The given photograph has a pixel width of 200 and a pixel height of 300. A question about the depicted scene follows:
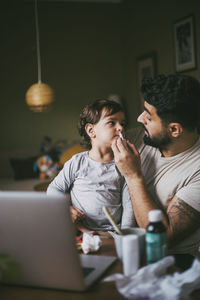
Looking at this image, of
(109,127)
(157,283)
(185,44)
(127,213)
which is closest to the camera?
(157,283)

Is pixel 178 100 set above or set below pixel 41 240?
above

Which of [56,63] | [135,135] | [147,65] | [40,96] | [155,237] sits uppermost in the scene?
[56,63]

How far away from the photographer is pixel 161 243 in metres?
1.01

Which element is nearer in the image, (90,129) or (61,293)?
(61,293)

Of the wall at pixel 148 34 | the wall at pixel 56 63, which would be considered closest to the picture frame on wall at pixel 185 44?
the wall at pixel 148 34

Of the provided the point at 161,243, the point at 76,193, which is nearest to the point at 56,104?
the point at 76,193

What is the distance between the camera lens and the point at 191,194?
1.44 m

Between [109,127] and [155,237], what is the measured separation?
3.13ft

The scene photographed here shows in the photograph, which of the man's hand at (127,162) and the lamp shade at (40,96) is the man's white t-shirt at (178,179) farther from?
the lamp shade at (40,96)

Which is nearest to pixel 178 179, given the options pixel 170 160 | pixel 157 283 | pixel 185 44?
pixel 170 160

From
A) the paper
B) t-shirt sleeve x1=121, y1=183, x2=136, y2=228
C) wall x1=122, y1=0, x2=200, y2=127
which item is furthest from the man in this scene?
wall x1=122, y1=0, x2=200, y2=127

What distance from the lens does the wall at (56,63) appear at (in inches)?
213

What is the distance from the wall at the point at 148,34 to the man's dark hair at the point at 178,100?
9.79ft

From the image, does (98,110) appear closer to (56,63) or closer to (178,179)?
(178,179)
